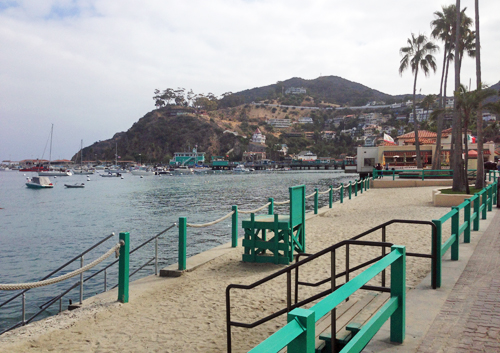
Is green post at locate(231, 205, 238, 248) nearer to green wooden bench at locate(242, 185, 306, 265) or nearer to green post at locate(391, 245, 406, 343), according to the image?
green wooden bench at locate(242, 185, 306, 265)

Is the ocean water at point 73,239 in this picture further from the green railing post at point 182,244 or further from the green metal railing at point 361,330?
the green metal railing at point 361,330

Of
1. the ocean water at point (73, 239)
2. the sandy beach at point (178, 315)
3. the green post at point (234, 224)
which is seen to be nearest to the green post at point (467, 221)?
the sandy beach at point (178, 315)

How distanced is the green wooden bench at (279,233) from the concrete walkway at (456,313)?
295 cm

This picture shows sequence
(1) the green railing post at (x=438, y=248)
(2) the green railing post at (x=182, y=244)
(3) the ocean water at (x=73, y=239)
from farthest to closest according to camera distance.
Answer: (3) the ocean water at (x=73, y=239) → (2) the green railing post at (x=182, y=244) → (1) the green railing post at (x=438, y=248)

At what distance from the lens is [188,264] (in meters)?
9.16

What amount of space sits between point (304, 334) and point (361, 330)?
123cm

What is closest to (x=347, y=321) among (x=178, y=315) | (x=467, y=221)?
(x=178, y=315)

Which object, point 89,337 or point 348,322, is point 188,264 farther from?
point 348,322

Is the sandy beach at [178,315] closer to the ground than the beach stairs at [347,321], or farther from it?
closer to the ground

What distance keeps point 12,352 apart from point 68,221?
2614cm

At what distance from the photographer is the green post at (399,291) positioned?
12.5ft

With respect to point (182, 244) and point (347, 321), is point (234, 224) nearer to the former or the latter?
point (182, 244)

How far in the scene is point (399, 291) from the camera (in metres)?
3.86

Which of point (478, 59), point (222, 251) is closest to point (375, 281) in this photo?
point (222, 251)
